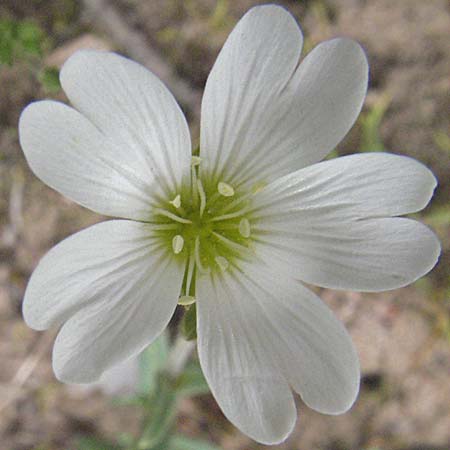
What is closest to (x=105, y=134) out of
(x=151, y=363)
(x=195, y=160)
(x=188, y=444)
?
(x=195, y=160)

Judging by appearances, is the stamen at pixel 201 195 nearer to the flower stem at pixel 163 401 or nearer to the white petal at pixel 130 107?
the white petal at pixel 130 107

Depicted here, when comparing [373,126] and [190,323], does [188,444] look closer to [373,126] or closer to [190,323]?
[190,323]

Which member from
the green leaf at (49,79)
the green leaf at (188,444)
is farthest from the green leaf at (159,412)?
the green leaf at (49,79)

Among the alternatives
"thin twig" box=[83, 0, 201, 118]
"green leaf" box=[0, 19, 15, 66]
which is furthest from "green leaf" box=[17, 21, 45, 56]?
"thin twig" box=[83, 0, 201, 118]

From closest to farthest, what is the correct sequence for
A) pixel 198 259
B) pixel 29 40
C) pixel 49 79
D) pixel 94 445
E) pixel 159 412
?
pixel 198 259 → pixel 49 79 → pixel 29 40 → pixel 159 412 → pixel 94 445

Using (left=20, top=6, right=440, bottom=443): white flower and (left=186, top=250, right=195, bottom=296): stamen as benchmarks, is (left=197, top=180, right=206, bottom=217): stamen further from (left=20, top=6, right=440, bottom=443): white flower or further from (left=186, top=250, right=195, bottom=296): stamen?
(left=186, top=250, right=195, bottom=296): stamen

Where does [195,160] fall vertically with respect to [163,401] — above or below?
above

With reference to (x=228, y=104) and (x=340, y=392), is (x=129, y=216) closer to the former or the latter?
(x=228, y=104)
